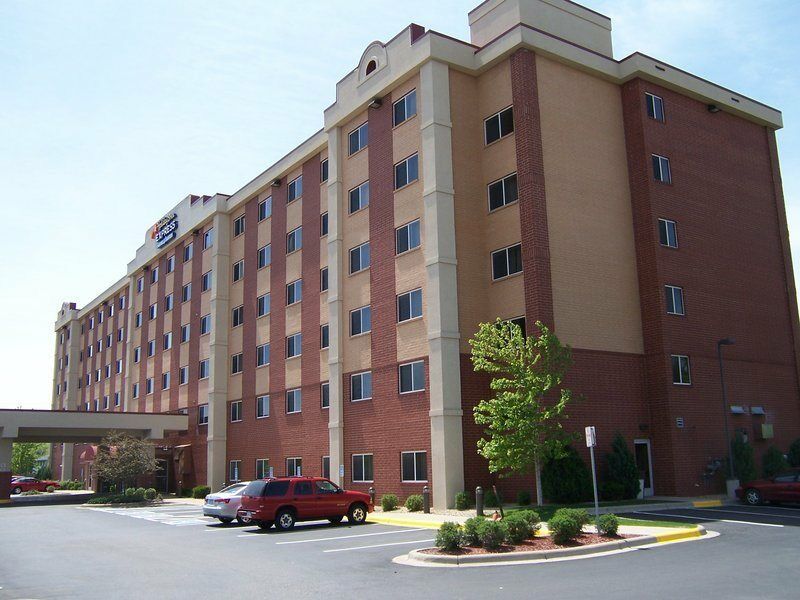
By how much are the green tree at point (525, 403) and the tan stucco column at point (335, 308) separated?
10001 millimetres

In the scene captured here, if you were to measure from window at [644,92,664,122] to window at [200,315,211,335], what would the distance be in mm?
31856

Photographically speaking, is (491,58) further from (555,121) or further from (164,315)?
(164,315)

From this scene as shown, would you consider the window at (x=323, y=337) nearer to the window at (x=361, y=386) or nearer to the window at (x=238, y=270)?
the window at (x=361, y=386)

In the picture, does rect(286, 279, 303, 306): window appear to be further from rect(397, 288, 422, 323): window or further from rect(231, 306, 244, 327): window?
rect(397, 288, 422, 323): window

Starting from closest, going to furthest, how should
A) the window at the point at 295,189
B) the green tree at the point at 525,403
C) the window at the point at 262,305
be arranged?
1. the green tree at the point at 525,403
2. the window at the point at 295,189
3. the window at the point at 262,305

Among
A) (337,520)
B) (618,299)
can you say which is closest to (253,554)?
(337,520)

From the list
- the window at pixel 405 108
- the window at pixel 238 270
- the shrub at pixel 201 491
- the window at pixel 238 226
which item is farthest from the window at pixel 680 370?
the window at pixel 238 226

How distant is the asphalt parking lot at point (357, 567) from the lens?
12.6m

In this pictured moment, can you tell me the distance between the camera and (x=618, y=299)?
1270 inches

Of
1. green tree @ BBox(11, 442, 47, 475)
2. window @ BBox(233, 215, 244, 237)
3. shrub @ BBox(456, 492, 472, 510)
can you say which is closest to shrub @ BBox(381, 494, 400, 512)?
shrub @ BBox(456, 492, 472, 510)

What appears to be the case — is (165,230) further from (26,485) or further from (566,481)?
(566,481)

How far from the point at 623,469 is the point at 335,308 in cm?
1552

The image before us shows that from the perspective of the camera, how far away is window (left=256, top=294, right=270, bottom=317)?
152ft

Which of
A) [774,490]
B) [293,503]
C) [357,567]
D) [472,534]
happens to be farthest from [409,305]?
[357,567]
